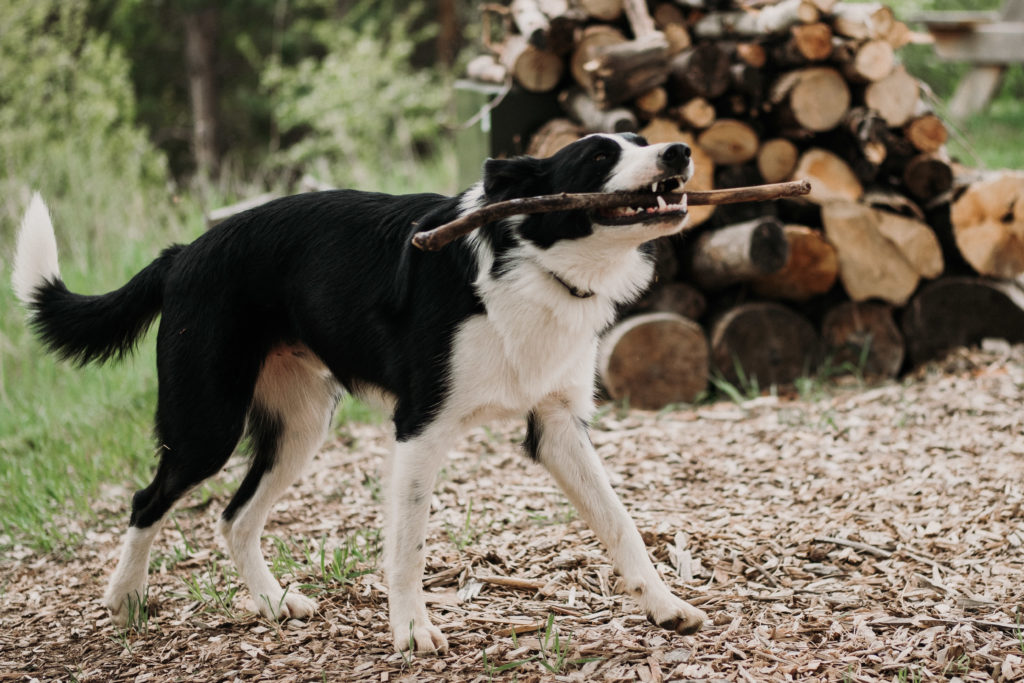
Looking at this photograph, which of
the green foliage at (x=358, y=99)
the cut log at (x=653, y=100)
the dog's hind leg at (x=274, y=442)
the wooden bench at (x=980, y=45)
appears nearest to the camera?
the dog's hind leg at (x=274, y=442)

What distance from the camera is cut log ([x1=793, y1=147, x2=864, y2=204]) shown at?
527cm

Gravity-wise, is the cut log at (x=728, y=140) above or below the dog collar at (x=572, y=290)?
below

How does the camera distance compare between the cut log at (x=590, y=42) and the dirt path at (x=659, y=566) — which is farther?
the cut log at (x=590, y=42)

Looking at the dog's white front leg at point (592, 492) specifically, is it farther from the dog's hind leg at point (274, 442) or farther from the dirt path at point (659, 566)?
the dog's hind leg at point (274, 442)

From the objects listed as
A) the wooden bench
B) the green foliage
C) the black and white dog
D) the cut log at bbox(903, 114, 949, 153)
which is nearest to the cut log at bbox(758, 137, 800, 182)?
the cut log at bbox(903, 114, 949, 153)

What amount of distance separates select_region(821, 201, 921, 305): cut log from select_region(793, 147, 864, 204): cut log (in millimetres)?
108

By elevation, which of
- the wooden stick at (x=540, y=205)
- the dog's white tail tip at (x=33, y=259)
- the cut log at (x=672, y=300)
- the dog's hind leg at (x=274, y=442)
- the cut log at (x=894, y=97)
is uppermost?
the dog's white tail tip at (x=33, y=259)

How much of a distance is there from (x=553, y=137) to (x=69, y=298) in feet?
8.90

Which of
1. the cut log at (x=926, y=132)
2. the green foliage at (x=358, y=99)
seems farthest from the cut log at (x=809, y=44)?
the green foliage at (x=358, y=99)

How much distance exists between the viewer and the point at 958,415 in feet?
14.8

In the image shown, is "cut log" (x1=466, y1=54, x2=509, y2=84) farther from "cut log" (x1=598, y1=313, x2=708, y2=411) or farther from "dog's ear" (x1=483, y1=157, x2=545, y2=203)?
"dog's ear" (x1=483, y1=157, x2=545, y2=203)

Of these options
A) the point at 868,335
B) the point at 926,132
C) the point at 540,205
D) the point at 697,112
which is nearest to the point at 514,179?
the point at 540,205

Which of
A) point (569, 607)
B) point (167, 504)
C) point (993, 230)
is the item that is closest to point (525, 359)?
point (569, 607)

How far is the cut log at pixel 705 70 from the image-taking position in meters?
5.05
